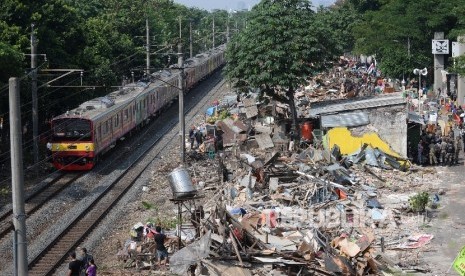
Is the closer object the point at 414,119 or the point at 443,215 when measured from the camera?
the point at 443,215

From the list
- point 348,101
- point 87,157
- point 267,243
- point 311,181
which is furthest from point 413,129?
point 267,243

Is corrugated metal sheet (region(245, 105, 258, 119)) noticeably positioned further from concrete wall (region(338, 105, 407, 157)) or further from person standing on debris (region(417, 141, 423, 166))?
person standing on debris (region(417, 141, 423, 166))

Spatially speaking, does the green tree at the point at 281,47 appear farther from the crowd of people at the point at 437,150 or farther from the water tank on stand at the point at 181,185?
the water tank on stand at the point at 181,185

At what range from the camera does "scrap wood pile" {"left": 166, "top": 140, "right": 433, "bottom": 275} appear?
1791cm

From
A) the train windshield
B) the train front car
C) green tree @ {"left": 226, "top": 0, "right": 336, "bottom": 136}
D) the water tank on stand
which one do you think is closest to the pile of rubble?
the water tank on stand

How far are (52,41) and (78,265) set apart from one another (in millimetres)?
24208

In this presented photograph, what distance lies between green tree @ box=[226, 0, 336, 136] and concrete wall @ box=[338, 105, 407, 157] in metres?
4.65

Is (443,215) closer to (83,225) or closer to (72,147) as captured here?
(83,225)

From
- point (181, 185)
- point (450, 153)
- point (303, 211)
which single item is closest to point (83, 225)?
point (181, 185)

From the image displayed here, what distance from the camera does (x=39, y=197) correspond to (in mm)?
28781

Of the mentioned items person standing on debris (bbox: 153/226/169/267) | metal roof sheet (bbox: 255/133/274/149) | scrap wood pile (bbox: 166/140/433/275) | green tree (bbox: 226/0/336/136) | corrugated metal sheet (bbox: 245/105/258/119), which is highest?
green tree (bbox: 226/0/336/136)

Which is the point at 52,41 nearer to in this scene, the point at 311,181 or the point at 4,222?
the point at 4,222

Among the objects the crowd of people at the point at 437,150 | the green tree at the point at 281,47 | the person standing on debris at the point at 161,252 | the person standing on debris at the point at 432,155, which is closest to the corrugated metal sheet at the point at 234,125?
the green tree at the point at 281,47

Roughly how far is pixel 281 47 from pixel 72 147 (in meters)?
9.54
